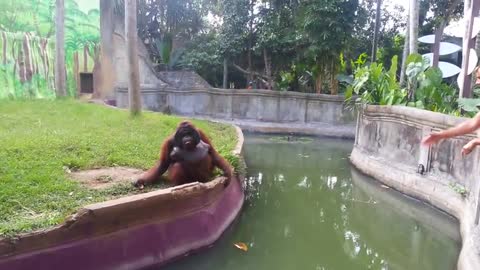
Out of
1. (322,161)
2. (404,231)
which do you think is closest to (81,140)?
(404,231)

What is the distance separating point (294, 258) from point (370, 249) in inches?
38.8

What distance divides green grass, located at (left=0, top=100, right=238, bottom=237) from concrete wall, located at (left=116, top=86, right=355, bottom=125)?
520cm

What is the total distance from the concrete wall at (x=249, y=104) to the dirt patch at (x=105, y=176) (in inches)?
386

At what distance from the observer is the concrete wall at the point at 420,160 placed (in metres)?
5.20

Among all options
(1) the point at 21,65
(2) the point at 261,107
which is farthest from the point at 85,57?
(2) the point at 261,107

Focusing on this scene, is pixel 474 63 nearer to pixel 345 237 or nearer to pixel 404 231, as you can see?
pixel 404 231

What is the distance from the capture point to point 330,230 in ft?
17.1

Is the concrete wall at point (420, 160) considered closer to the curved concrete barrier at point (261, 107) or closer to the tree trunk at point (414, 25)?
the tree trunk at point (414, 25)

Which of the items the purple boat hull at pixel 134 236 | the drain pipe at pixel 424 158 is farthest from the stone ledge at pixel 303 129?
the purple boat hull at pixel 134 236

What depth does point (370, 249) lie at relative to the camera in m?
4.72

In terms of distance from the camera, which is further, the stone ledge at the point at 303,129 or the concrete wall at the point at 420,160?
the stone ledge at the point at 303,129

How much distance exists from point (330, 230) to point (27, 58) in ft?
35.5

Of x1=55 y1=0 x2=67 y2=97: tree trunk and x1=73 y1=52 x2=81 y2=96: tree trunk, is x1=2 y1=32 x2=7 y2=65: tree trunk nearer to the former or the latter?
x1=55 y1=0 x2=67 y2=97: tree trunk

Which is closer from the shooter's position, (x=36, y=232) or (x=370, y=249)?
(x=36, y=232)
